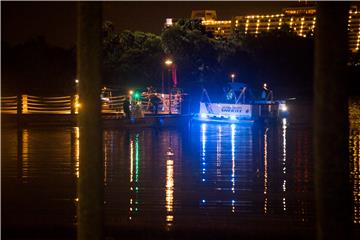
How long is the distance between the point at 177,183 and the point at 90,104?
911 centimetres

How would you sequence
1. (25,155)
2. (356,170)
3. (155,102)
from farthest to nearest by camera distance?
(155,102) → (25,155) → (356,170)

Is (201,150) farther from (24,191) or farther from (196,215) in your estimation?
(196,215)

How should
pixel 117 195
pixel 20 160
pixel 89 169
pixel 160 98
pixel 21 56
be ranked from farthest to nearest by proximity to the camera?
1. pixel 21 56
2. pixel 160 98
3. pixel 20 160
4. pixel 117 195
5. pixel 89 169

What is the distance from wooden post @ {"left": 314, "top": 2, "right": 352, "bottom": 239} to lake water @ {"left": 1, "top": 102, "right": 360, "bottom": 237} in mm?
4737

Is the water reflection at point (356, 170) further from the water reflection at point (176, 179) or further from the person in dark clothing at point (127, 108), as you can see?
the person in dark clothing at point (127, 108)

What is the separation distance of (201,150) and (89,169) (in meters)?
15.8

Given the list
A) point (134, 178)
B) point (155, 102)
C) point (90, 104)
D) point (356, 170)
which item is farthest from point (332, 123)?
point (155, 102)

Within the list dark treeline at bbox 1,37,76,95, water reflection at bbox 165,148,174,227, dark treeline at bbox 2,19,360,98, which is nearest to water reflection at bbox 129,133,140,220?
water reflection at bbox 165,148,174,227

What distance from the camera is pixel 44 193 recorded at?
1202cm

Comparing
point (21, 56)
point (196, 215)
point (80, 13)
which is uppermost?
point (21, 56)

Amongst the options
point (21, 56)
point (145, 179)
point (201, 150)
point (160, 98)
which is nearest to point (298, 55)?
point (21, 56)

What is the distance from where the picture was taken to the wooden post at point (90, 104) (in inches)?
167

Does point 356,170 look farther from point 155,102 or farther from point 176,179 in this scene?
point 155,102

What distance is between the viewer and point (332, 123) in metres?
3.85
